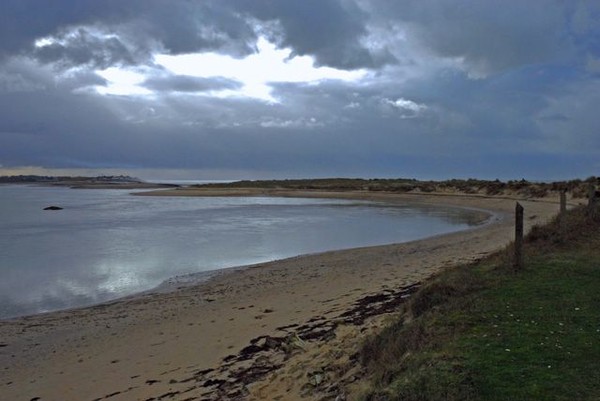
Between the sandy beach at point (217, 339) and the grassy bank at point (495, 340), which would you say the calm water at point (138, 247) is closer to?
the sandy beach at point (217, 339)

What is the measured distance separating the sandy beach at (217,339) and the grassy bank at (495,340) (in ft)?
2.34

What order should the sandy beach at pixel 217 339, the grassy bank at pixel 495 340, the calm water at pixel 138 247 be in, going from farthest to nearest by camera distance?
the calm water at pixel 138 247, the sandy beach at pixel 217 339, the grassy bank at pixel 495 340

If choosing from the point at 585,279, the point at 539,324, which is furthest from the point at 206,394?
the point at 585,279

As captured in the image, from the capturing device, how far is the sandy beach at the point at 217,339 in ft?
22.0

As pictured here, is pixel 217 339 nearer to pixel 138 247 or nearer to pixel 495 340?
pixel 495 340

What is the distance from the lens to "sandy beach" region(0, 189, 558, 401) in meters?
6.72

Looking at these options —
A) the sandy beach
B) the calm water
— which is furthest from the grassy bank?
the calm water

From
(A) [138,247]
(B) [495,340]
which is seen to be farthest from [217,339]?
(A) [138,247]

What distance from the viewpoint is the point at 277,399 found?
235 inches

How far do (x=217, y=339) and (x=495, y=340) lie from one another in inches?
203

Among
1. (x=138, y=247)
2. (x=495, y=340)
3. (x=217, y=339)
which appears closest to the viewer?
(x=495, y=340)

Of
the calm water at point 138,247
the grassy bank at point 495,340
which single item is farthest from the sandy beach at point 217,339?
the calm water at point 138,247

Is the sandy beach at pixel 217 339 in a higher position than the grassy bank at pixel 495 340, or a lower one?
lower

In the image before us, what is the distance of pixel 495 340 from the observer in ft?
17.8
